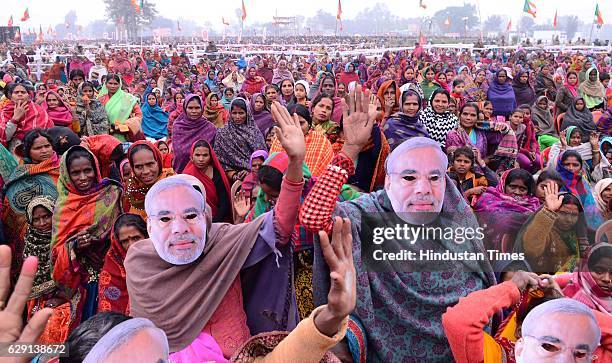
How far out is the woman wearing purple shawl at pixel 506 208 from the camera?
189cm

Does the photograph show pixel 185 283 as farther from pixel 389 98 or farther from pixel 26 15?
pixel 26 15

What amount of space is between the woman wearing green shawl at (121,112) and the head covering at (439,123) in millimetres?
2655

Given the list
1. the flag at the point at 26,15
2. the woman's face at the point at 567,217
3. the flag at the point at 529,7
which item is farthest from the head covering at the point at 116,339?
the flag at the point at 26,15

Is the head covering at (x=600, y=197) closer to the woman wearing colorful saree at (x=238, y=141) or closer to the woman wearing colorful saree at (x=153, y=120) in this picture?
the woman wearing colorful saree at (x=238, y=141)

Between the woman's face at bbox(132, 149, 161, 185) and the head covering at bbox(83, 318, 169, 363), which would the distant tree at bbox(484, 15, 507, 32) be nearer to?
the woman's face at bbox(132, 149, 161, 185)

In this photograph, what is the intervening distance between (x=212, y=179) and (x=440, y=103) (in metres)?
1.98

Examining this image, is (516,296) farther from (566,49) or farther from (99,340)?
(566,49)

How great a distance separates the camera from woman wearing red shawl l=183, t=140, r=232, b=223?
3.16 m

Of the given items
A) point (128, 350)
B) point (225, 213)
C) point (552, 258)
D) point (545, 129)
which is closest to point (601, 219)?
point (552, 258)

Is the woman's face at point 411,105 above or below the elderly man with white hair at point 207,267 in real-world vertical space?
above

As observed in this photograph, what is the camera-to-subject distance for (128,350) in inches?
44.3

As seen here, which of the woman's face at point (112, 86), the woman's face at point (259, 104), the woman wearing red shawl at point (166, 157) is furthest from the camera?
the woman's face at point (112, 86)

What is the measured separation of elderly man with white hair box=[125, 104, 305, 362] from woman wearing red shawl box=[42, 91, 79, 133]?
357 centimetres

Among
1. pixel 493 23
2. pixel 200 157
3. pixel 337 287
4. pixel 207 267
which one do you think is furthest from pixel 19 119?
pixel 493 23
